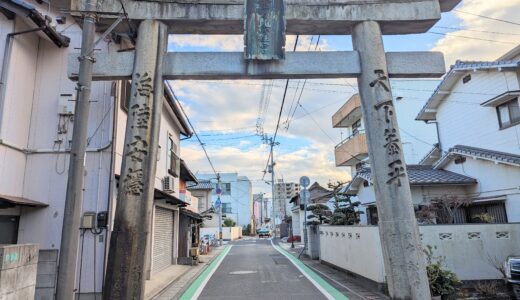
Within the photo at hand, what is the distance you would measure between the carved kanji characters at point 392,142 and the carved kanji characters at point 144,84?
492 centimetres

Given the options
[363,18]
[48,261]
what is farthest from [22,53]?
[363,18]

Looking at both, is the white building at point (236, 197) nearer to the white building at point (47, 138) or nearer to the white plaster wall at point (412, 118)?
the white plaster wall at point (412, 118)

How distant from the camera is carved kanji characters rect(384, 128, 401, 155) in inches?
302

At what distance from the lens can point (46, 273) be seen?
8828 mm

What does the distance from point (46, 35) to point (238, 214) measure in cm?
6530

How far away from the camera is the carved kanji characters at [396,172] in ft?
24.7

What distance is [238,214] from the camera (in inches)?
2901

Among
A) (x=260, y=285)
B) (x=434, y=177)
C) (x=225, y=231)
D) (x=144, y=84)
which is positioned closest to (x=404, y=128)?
(x=434, y=177)

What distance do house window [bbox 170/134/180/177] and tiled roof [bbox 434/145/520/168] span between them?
12.9 m

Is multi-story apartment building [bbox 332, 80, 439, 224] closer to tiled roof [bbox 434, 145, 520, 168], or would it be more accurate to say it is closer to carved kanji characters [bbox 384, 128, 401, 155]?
tiled roof [bbox 434, 145, 520, 168]

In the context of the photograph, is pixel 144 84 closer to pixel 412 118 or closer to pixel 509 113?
pixel 509 113

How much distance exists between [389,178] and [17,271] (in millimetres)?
6654

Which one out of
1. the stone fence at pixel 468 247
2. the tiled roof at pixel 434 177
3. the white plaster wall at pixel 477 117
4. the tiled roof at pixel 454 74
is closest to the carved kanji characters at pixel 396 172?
the stone fence at pixel 468 247

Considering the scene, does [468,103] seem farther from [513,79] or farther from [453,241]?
[453,241]
